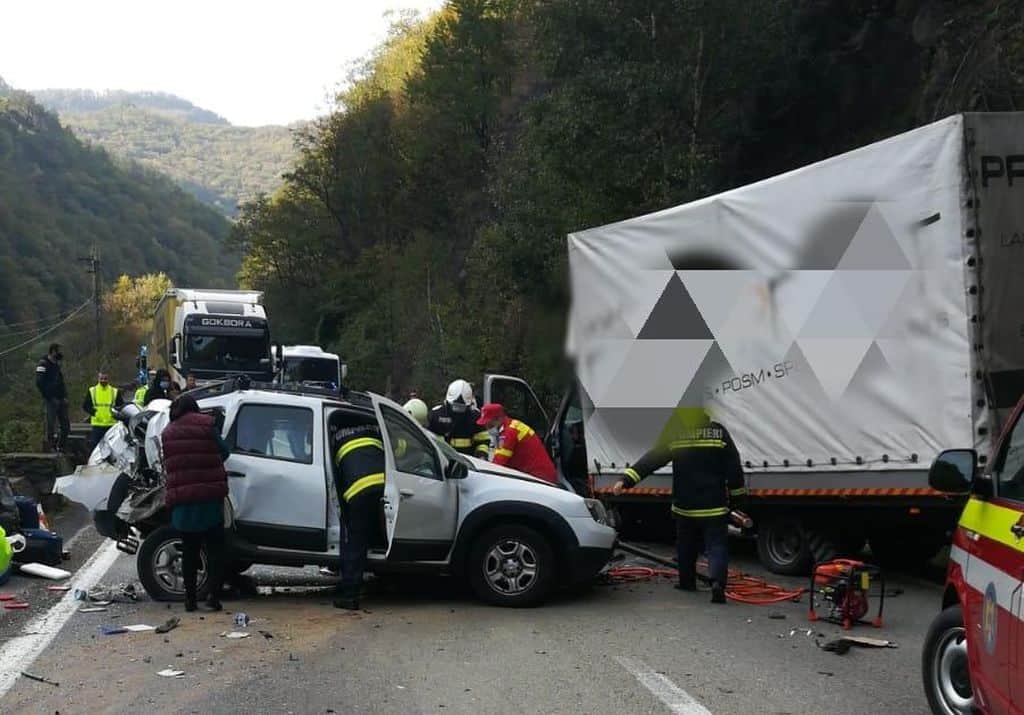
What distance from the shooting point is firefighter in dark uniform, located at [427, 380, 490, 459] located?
1205cm

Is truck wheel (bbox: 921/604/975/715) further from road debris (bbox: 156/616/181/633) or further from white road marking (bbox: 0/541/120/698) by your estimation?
road debris (bbox: 156/616/181/633)

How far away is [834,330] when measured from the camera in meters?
9.09

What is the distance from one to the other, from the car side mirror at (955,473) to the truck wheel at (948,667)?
614 mm

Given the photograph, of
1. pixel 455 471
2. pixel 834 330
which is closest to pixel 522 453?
pixel 455 471

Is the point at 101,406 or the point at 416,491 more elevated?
the point at 101,406

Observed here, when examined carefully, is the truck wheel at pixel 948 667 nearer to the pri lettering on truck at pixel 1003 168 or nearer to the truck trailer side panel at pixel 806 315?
the truck trailer side panel at pixel 806 315

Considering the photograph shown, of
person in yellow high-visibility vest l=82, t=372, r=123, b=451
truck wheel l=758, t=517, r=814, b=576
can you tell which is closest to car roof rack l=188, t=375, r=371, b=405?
truck wheel l=758, t=517, r=814, b=576

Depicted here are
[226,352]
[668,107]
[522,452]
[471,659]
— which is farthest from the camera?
[226,352]

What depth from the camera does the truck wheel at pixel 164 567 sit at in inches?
344

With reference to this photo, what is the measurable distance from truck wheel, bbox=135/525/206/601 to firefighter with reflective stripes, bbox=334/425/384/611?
1.18m

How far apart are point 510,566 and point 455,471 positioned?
2.84 ft

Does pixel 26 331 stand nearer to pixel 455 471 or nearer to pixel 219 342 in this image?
pixel 219 342

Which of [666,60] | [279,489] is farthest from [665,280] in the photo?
[666,60]

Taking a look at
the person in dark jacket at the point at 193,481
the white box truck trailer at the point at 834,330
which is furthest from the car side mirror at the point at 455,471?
the white box truck trailer at the point at 834,330
